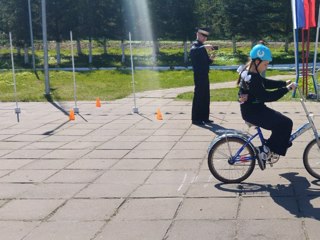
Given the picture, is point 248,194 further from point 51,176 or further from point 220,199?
point 51,176

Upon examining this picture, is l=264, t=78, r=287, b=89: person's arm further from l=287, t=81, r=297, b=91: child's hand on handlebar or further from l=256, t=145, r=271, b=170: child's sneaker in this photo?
l=256, t=145, r=271, b=170: child's sneaker

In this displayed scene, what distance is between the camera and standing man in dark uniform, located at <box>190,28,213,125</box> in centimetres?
1044

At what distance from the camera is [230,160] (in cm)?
622

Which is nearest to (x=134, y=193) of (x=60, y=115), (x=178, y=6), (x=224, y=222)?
(x=224, y=222)

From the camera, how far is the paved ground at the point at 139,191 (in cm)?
468

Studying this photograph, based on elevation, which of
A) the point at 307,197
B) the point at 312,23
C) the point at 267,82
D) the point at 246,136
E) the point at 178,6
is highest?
the point at 178,6

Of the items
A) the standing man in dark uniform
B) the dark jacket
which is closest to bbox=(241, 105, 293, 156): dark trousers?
the dark jacket

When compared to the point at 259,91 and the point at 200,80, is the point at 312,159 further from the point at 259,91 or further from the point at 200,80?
the point at 200,80

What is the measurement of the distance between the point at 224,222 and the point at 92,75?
22074mm

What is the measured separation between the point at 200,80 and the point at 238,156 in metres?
4.64

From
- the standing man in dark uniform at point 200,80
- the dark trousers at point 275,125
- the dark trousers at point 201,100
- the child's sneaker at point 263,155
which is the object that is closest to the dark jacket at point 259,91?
the dark trousers at point 275,125

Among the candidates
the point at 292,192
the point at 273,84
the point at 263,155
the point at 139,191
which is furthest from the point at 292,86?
the point at 139,191

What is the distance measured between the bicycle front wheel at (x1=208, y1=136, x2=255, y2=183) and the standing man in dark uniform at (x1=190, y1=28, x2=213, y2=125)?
4.46m

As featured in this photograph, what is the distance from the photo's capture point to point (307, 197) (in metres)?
5.51
